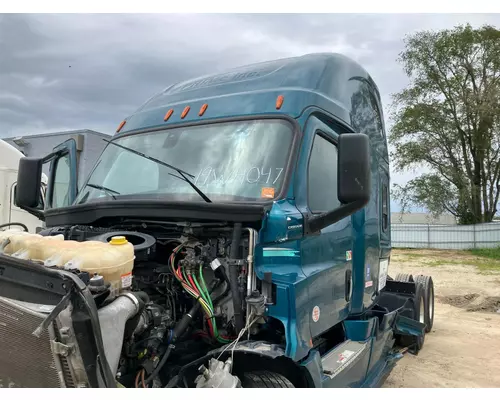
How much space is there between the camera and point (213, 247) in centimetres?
326

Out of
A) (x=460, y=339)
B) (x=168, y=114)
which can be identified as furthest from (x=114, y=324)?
(x=460, y=339)

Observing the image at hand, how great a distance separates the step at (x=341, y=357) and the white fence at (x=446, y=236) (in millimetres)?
24116

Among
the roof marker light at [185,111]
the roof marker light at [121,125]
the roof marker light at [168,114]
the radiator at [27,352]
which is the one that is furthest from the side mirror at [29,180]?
the radiator at [27,352]

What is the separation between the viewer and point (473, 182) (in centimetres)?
2733

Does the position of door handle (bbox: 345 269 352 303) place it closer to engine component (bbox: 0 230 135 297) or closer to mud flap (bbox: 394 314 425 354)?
mud flap (bbox: 394 314 425 354)

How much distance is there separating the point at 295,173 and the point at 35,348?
1999 millimetres

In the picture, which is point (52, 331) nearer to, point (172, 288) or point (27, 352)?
point (27, 352)

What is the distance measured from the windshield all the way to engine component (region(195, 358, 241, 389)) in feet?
3.63

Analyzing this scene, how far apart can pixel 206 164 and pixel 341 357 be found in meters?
1.86

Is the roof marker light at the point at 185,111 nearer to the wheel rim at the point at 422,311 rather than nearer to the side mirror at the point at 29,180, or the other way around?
the side mirror at the point at 29,180

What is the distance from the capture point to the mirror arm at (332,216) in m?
3.17

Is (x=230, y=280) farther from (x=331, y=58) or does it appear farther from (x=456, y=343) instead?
(x=456, y=343)

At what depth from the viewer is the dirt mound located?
1080 centimetres

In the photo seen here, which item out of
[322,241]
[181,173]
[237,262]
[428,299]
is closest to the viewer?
[237,262]
